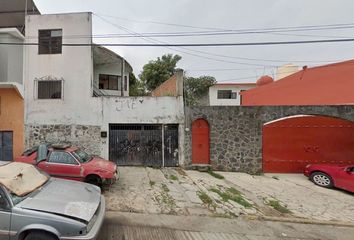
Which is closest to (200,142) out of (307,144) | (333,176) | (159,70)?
(307,144)

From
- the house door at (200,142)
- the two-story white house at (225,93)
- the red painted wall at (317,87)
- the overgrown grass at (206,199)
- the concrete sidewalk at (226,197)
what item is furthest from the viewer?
the two-story white house at (225,93)

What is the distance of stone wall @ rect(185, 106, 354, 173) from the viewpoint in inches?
503

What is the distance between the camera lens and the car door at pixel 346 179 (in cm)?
970

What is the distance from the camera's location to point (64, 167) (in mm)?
8273

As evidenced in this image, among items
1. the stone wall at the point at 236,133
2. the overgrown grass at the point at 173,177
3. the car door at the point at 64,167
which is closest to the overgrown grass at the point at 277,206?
the overgrown grass at the point at 173,177

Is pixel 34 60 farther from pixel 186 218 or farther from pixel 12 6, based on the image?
pixel 186 218

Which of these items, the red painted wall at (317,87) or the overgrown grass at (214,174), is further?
the red painted wall at (317,87)

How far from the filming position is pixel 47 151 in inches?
338

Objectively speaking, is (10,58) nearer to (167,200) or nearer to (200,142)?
(200,142)

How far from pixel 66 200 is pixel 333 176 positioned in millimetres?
10208

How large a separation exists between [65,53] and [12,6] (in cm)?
494

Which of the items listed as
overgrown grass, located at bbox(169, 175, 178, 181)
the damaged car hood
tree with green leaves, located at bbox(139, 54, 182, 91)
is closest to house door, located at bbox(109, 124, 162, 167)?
overgrown grass, located at bbox(169, 175, 178, 181)

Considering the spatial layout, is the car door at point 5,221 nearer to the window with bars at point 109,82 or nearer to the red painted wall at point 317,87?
the window with bars at point 109,82

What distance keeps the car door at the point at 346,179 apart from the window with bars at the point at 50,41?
14228mm
